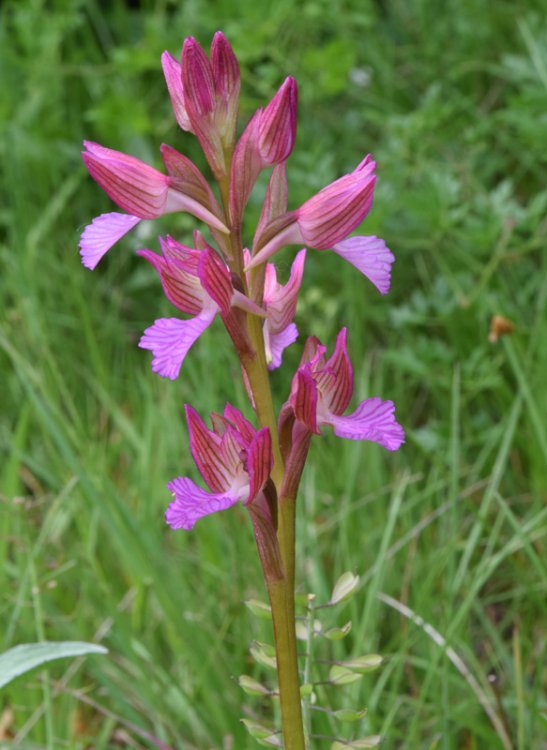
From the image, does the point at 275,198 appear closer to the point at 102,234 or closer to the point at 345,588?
the point at 102,234

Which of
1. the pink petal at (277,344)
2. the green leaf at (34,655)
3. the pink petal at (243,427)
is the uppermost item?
the pink petal at (277,344)

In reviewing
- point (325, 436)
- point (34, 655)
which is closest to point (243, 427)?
point (34, 655)

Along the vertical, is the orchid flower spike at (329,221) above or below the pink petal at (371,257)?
above

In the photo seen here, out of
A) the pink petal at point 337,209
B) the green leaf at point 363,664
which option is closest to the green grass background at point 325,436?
the pink petal at point 337,209

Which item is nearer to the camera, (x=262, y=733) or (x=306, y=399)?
(x=306, y=399)

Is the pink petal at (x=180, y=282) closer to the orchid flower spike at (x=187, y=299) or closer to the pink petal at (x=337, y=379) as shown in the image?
the orchid flower spike at (x=187, y=299)
